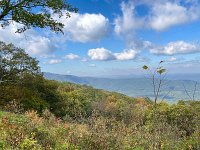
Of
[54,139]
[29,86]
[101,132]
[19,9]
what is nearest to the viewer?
[101,132]

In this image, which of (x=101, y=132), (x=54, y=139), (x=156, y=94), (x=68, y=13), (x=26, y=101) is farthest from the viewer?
(x=26, y=101)

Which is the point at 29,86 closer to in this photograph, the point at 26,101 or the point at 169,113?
the point at 26,101

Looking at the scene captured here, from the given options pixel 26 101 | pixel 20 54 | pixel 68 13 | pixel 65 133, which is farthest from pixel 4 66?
pixel 65 133

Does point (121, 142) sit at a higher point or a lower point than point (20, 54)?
lower

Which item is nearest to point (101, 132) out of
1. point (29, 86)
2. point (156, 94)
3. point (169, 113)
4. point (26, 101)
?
point (156, 94)

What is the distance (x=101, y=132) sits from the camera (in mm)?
10609

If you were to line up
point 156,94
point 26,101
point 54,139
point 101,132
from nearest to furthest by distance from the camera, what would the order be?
point 156,94
point 101,132
point 54,139
point 26,101

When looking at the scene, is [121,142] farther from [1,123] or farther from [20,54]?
[20,54]

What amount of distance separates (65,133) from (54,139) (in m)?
0.86

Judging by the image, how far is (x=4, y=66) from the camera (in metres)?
46.6

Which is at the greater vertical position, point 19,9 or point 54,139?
point 19,9

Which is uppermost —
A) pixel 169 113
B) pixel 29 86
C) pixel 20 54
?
pixel 20 54

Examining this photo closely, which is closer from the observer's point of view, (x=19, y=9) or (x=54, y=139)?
(x=54, y=139)

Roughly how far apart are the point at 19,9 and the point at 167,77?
49.3 ft
